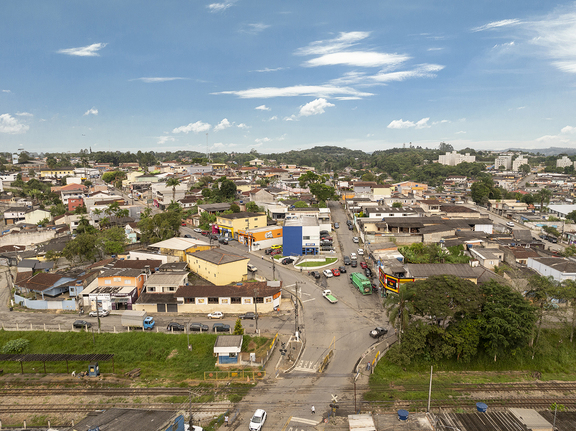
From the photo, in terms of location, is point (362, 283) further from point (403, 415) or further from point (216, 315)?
point (403, 415)

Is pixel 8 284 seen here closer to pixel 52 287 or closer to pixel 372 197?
pixel 52 287

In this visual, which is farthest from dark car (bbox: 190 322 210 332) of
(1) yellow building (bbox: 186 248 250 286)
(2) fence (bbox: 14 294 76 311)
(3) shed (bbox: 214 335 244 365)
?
(2) fence (bbox: 14 294 76 311)

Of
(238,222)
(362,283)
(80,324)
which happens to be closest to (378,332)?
(362,283)

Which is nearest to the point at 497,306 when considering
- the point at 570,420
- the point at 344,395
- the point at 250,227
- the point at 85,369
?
the point at 570,420

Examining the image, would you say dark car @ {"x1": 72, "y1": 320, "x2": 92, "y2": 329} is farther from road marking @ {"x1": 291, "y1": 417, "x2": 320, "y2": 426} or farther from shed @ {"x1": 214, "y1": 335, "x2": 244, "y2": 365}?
road marking @ {"x1": 291, "y1": 417, "x2": 320, "y2": 426}

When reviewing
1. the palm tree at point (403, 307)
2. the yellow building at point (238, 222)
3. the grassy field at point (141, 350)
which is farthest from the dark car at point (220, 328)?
the yellow building at point (238, 222)
